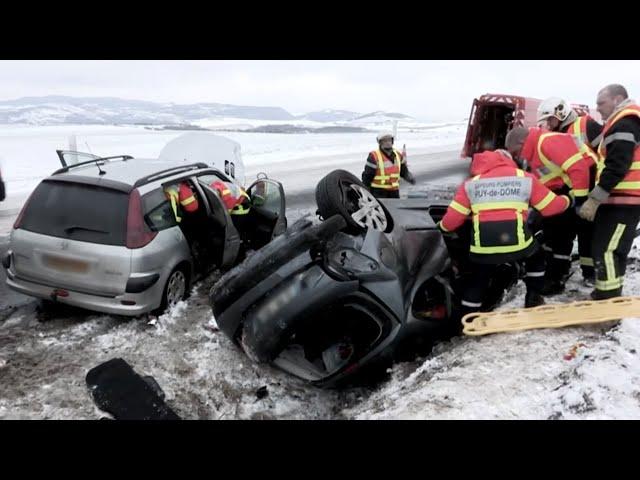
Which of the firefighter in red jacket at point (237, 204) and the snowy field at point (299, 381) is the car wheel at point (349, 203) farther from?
the firefighter in red jacket at point (237, 204)

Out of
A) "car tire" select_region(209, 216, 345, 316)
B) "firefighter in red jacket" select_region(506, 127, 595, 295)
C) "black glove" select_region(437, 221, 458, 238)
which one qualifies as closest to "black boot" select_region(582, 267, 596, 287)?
"firefighter in red jacket" select_region(506, 127, 595, 295)

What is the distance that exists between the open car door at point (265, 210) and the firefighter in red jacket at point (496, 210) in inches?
107

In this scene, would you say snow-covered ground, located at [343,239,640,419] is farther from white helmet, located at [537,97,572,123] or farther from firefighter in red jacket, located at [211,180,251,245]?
firefighter in red jacket, located at [211,180,251,245]

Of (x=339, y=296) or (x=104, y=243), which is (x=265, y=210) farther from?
(x=339, y=296)

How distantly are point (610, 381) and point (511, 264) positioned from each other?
1584mm

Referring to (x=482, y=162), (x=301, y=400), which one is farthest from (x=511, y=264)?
(x=301, y=400)

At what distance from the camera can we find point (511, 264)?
4.05 m

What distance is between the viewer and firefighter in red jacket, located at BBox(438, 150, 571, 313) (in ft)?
11.5

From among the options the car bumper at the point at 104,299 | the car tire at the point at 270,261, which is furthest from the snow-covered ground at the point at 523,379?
the car bumper at the point at 104,299

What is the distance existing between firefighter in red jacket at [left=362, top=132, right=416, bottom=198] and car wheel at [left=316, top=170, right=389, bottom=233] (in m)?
3.11

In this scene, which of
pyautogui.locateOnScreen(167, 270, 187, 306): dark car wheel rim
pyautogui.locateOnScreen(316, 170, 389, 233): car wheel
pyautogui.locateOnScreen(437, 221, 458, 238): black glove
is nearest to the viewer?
pyautogui.locateOnScreen(316, 170, 389, 233): car wheel

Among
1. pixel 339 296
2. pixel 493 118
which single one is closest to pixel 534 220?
pixel 339 296

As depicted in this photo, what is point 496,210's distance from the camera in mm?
3527

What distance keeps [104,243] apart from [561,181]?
4.18 meters
